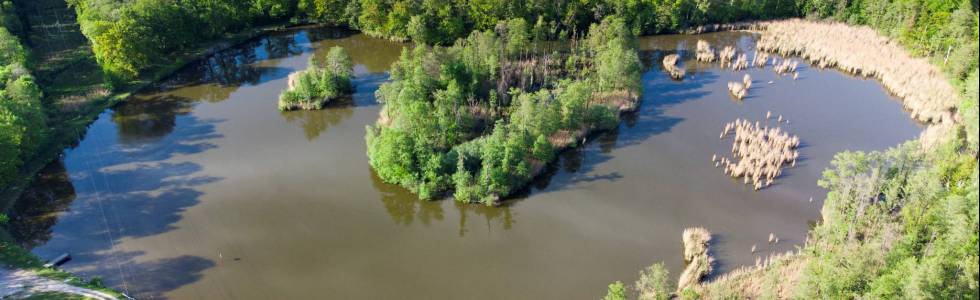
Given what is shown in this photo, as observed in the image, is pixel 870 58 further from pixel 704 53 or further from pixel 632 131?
pixel 632 131

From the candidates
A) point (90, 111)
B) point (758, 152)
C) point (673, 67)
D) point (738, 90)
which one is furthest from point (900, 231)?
point (90, 111)

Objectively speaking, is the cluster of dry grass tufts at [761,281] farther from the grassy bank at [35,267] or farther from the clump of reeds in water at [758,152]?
the grassy bank at [35,267]

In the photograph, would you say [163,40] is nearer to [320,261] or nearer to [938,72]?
[320,261]

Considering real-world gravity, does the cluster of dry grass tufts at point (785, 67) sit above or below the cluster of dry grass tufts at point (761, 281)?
above

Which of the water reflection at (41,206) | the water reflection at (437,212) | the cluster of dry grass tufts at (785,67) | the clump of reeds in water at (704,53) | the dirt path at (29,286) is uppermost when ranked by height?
the clump of reeds in water at (704,53)

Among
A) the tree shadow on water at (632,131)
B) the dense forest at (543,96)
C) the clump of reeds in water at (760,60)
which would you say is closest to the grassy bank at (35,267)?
the dense forest at (543,96)

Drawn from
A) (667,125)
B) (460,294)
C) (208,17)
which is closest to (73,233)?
(460,294)

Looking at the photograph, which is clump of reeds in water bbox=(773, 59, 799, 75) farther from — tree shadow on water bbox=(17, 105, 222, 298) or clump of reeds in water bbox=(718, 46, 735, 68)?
tree shadow on water bbox=(17, 105, 222, 298)
